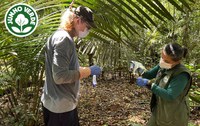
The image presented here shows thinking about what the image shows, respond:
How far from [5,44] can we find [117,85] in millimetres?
6767

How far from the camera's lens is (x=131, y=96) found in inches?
267

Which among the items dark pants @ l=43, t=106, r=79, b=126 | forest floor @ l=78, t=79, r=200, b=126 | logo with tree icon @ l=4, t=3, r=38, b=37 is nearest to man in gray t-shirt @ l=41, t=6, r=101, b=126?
dark pants @ l=43, t=106, r=79, b=126

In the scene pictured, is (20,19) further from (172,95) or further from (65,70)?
(172,95)

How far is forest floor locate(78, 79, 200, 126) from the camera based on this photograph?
495 cm

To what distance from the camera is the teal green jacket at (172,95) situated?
2400 millimetres

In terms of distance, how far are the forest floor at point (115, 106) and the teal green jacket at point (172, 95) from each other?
169 centimetres

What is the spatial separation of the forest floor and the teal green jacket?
1692mm

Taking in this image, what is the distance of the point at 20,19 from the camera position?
906 mm

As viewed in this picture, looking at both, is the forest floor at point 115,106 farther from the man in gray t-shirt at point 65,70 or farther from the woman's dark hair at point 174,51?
the man in gray t-shirt at point 65,70

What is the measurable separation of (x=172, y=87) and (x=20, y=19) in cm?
176

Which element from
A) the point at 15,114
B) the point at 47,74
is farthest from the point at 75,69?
the point at 15,114

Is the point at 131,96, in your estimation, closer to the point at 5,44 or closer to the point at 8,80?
the point at 8,80

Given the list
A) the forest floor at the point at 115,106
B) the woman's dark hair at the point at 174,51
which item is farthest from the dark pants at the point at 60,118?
the forest floor at the point at 115,106

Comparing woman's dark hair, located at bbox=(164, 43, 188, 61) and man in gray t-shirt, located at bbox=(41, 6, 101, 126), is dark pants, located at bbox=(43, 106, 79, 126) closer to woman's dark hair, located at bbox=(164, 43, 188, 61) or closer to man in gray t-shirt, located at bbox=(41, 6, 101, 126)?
man in gray t-shirt, located at bbox=(41, 6, 101, 126)
